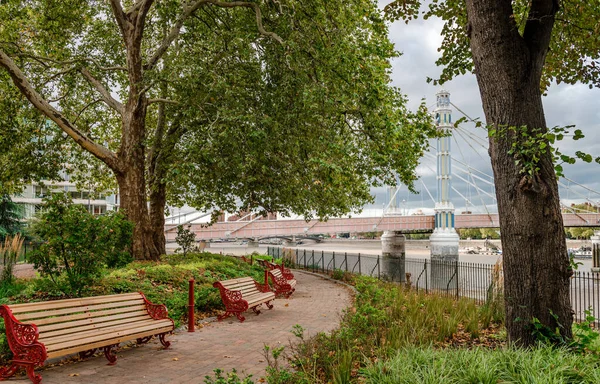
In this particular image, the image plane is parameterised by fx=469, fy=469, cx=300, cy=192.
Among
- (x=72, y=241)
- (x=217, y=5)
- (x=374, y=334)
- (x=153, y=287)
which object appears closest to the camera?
(x=374, y=334)

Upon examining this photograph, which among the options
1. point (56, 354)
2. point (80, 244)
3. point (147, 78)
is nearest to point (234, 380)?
point (56, 354)

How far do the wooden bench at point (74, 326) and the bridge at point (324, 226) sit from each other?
112 ft

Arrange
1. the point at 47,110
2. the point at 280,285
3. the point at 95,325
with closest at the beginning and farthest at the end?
the point at 95,325 → the point at 47,110 → the point at 280,285

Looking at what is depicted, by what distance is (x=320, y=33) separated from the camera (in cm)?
1170

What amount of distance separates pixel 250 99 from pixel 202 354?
7289mm

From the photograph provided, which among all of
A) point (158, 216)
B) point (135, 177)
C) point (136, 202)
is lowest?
point (158, 216)

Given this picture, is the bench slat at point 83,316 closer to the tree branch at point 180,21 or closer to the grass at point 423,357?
the grass at point 423,357

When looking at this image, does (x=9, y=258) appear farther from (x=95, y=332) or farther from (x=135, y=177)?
(x=95, y=332)

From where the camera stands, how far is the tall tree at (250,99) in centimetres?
1096

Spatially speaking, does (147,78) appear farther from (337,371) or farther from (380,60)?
(337,371)

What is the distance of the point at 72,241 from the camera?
758 cm

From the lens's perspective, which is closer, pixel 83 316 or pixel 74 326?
pixel 74 326

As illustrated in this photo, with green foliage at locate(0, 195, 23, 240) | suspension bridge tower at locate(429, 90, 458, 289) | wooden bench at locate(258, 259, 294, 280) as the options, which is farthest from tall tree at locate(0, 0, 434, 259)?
suspension bridge tower at locate(429, 90, 458, 289)

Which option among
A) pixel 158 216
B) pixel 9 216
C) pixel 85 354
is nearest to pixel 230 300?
pixel 85 354
